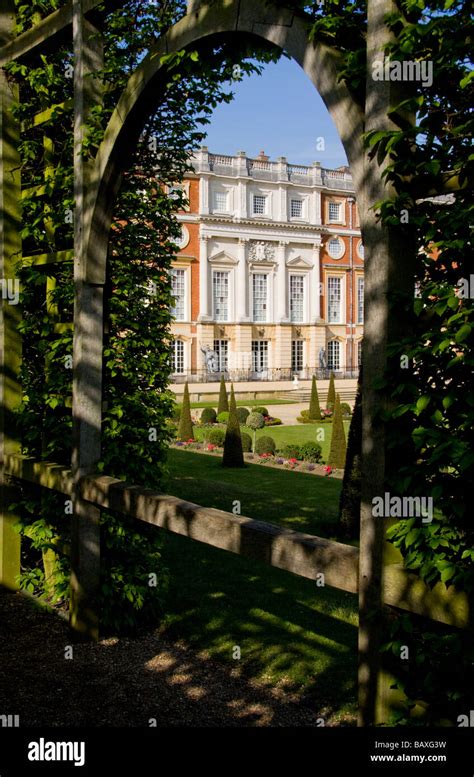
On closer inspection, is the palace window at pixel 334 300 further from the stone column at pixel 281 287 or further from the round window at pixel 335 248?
the stone column at pixel 281 287

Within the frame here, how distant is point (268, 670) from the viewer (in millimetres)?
4223

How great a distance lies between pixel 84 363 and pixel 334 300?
4139cm

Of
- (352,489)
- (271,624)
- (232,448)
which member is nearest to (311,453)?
(232,448)

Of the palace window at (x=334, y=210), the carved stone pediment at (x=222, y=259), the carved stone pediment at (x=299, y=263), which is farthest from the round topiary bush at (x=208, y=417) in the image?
the palace window at (x=334, y=210)

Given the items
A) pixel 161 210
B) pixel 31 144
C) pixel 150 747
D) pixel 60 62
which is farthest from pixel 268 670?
pixel 60 62

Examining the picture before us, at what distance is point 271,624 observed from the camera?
5.07 meters

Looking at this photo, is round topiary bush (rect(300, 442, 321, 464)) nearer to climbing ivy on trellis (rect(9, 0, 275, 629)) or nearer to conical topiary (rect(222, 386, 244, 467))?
conical topiary (rect(222, 386, 244, 467))

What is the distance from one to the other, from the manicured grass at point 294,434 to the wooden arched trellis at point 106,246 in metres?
11.9

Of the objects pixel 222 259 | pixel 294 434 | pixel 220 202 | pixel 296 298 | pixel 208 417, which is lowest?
pixel 294 434

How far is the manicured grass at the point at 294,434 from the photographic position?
17.8 metres

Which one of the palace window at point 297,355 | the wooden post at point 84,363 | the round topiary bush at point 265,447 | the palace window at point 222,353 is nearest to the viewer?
the wooden post at point 84,363

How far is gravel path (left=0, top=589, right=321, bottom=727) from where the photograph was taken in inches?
142

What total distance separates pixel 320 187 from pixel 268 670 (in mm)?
41273

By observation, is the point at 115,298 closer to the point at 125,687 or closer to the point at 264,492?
the point at 125,687
